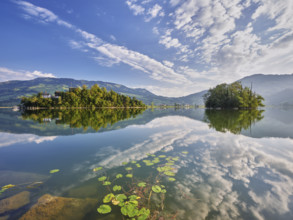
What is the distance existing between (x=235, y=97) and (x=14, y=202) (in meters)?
97.0

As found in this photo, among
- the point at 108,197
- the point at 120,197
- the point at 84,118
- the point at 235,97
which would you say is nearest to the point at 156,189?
the point at 120,197

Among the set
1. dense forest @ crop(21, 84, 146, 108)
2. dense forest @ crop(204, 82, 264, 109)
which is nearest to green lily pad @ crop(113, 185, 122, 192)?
A: dense forest @ crop(204, 82, 264, 109)

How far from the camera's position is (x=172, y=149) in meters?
10.8

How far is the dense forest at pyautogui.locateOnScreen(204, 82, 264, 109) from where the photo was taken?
258 ft

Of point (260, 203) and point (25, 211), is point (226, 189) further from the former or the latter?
point (25, 211)

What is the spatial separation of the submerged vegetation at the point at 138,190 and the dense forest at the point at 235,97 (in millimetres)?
87565

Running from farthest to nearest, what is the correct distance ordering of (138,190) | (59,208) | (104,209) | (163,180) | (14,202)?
1. (163,180)
2. (138,190)
3. (14,202)
4. (59,208)
5. (104,209)

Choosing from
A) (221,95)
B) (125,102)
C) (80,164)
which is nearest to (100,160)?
(80,164)

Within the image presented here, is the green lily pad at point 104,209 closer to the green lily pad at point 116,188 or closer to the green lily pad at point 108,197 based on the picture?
the green lily pad at point 108,197

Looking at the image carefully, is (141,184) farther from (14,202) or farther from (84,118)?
(84,118)

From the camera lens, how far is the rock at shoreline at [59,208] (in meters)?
4.08

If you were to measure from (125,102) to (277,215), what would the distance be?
475 ft

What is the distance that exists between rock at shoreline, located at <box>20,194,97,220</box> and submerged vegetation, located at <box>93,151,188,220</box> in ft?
1.71

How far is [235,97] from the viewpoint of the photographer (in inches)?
3162
